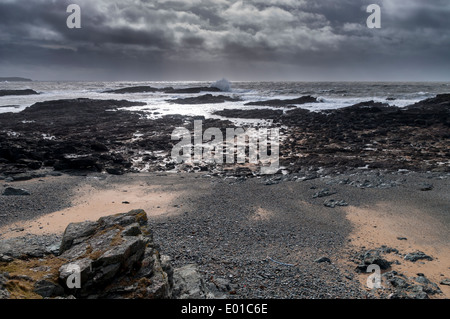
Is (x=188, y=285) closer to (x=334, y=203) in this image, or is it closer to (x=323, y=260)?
(x=323, y=260)

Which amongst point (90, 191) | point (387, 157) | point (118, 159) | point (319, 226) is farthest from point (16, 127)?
point (387, 157)

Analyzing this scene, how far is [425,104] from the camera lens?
3406 centimetres

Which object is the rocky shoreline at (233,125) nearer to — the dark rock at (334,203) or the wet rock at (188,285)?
the dark rock at (334,203)

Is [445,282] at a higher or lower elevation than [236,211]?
lower

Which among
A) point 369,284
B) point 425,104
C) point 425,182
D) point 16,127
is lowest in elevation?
point 369,284

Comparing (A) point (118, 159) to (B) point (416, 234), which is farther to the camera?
(A) point (118, 159)

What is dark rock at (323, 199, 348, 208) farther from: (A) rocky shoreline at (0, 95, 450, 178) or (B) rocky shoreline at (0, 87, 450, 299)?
(A) rocky shoreline at (0, 95, 450, 178)

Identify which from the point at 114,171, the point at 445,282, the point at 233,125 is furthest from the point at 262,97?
the point at 445,282

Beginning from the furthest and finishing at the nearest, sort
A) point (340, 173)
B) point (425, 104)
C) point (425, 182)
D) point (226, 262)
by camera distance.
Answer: point (425, 104) < point (340, 173) < point (425, 182) < point (226, 262)

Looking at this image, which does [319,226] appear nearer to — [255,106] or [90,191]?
[90,191]

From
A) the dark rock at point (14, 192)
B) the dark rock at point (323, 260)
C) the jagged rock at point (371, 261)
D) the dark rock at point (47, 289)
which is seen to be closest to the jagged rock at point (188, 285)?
the dark rock at point (47, 289)

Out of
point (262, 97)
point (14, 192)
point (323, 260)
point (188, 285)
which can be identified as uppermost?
point (262, 97)

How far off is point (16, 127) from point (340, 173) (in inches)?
1110

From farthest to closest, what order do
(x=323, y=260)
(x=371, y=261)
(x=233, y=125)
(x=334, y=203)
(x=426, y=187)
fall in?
(x=233, y=125)
(x=426, y=187)
(x=334, y=203)
(x=323, y=260)
(x=371, y=261)
